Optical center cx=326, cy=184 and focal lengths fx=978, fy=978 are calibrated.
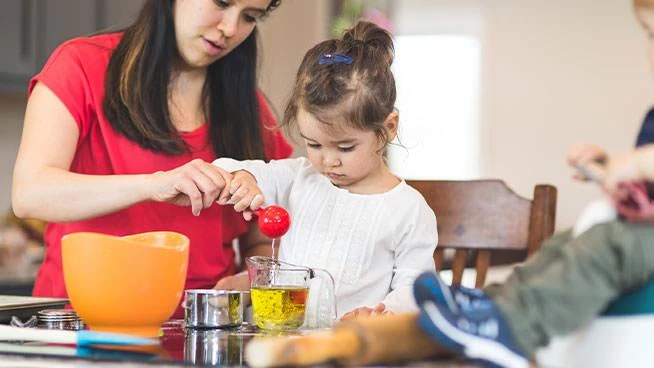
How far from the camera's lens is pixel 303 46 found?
14.4ft

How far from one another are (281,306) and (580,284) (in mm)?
531

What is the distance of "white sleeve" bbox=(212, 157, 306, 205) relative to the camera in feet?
5.04

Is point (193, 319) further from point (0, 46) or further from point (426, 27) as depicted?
point (426, 27)

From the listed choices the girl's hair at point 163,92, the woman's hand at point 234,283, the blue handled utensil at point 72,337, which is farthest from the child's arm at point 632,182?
the girl's hair at point 163,92

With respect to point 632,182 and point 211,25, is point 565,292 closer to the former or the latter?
point 632,182

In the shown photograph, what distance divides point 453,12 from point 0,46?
335 cm

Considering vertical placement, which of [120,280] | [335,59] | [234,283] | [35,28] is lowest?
[234,283]

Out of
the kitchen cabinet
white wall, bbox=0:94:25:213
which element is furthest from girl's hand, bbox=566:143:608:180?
white wall, bbox=0:94:25:213

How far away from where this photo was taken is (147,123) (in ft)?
5.60

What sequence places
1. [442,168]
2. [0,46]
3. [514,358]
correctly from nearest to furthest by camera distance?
[514,358] < [0,46] < [442,168]

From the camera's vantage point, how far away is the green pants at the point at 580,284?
2.51ft

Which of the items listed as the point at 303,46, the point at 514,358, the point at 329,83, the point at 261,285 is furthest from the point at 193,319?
the point at 303,46

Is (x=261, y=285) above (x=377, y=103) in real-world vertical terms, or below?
below

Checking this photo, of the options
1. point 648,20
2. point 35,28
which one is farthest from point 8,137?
point 648,20
